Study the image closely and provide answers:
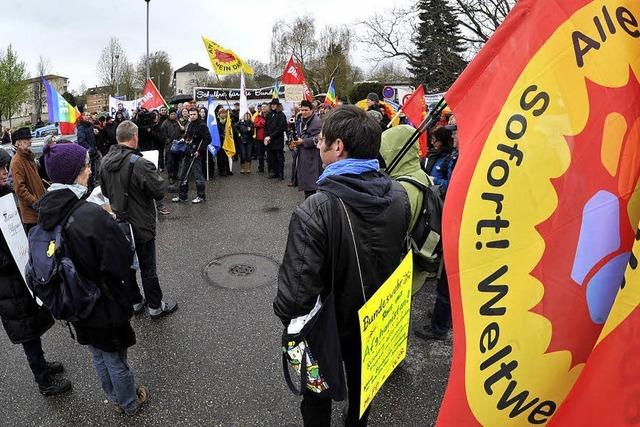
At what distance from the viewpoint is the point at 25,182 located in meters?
4.85

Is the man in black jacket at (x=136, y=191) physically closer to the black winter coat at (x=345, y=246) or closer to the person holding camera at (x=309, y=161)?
the black winter coat at (x=345, y=246)

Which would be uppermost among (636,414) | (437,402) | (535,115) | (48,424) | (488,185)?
(535,115)

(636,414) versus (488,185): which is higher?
(488,185)

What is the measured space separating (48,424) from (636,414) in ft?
10.6

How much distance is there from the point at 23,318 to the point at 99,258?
994mm

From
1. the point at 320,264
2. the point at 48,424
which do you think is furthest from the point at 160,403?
the point at 320,264

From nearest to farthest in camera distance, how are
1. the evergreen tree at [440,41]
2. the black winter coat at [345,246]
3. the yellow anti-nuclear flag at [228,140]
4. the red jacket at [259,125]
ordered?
the black winter coat at [345,246] < the yellow anti-nuclear flag at [228,140] < the red jacket at [259,125] < the evergreen tree at [440,41]

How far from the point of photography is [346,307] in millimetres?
2037

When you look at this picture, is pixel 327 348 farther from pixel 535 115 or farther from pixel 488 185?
pixel 535 115

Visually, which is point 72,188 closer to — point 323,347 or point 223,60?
point 323,347

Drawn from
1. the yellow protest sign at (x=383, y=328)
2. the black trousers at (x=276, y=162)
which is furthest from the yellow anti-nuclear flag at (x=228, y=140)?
the yellow protest sign at (x=383, y=328)

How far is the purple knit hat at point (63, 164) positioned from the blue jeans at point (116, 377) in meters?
1.08

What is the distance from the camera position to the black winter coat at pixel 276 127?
1010cm

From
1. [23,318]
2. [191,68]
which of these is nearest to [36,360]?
A: [23,318]
